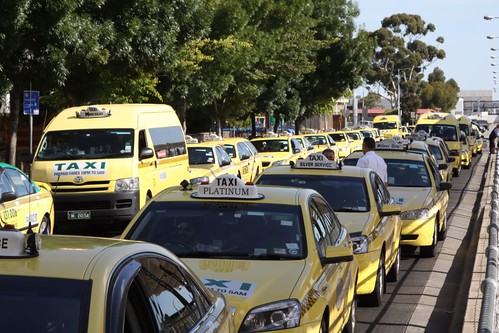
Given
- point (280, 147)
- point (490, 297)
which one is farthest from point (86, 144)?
point (280, 147)

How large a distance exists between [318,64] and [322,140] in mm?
17678

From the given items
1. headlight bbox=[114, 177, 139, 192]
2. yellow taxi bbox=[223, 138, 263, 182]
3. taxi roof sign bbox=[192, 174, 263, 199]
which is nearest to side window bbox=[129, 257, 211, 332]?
taxi roof sign bbox=[192, 174, 263, 199]

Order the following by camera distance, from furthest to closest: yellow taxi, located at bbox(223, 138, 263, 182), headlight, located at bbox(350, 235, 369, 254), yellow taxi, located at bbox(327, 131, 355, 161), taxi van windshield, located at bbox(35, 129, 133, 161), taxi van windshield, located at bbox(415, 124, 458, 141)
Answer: yellow taxi, located at bbox(327, 131, 355, 161), taxi van windshield, located at bbox(415, 124, 458, 141), yellow taxi, located at bbox(223, 138, 263, 182), taxi van windshield, located at bbox(35, 129, 133, 161), headlight, located at bbox(350, 235, 369, 254)

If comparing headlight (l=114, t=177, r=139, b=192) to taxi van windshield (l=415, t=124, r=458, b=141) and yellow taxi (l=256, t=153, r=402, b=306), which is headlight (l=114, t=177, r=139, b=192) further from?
taxi van windshield (l=415, t=124, r=458, b=141)

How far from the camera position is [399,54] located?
10831cm

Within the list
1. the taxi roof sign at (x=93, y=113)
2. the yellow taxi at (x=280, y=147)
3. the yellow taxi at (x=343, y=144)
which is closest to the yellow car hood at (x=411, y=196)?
the taxi roof sign at (x=93, y=113)

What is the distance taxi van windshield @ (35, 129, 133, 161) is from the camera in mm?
18609

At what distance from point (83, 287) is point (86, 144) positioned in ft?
49.2

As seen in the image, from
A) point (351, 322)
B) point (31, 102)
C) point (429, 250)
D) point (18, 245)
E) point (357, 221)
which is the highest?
point (31, 102)

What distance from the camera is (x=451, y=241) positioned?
58.2 ft

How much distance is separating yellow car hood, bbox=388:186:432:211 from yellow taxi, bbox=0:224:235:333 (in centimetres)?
1098

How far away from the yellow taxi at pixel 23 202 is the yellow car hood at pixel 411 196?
5.45 m

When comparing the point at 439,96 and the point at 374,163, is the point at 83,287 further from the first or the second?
the point at 439,96

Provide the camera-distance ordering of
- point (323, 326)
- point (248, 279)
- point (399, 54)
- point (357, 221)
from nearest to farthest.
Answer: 1. point (248, 279)
2. point (323, 326)
3. point (357, 221)
4. point (399, 54)
